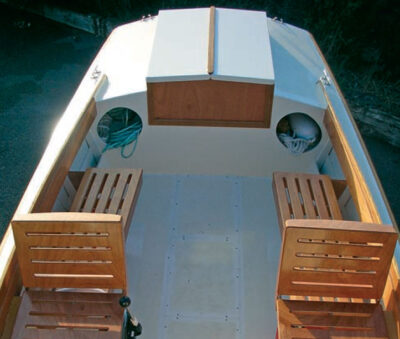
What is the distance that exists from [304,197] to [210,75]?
98 cm

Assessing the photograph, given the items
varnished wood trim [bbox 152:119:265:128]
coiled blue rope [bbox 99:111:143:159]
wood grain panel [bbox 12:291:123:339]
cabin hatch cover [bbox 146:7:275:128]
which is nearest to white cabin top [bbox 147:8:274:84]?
cabin hatch cover [bbox 146:7:275:128]

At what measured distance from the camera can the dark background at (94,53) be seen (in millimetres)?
5059

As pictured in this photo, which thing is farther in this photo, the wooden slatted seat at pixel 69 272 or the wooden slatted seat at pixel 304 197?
the wooden slatted seat at pixel 304 197

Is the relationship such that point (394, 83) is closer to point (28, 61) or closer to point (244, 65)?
point (244, 65)

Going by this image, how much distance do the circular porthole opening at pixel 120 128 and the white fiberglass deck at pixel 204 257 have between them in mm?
382

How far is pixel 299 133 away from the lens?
3203 mm

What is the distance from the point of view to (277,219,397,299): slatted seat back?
1950 millimetres

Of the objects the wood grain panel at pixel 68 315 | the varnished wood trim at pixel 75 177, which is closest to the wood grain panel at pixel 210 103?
the varnished wood trim at pixel 75 177

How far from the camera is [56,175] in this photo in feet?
8.48

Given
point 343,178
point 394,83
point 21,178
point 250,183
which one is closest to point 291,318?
point 343,178

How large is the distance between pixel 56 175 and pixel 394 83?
488 centimetres

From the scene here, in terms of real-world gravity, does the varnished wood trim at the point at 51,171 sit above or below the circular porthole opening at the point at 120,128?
above

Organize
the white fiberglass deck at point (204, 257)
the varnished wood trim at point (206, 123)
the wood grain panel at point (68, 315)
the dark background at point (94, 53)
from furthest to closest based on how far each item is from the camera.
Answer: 1. the dark background at point (94, 53)
2. the varnished wood trim at point (206, 123)
3. the white fiberglass deck at point (204, 257)
4. the wood grain panel at point (68, 315)

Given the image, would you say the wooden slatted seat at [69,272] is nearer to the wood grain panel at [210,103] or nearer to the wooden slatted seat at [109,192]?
the wooden slatted seat at [109,192]
